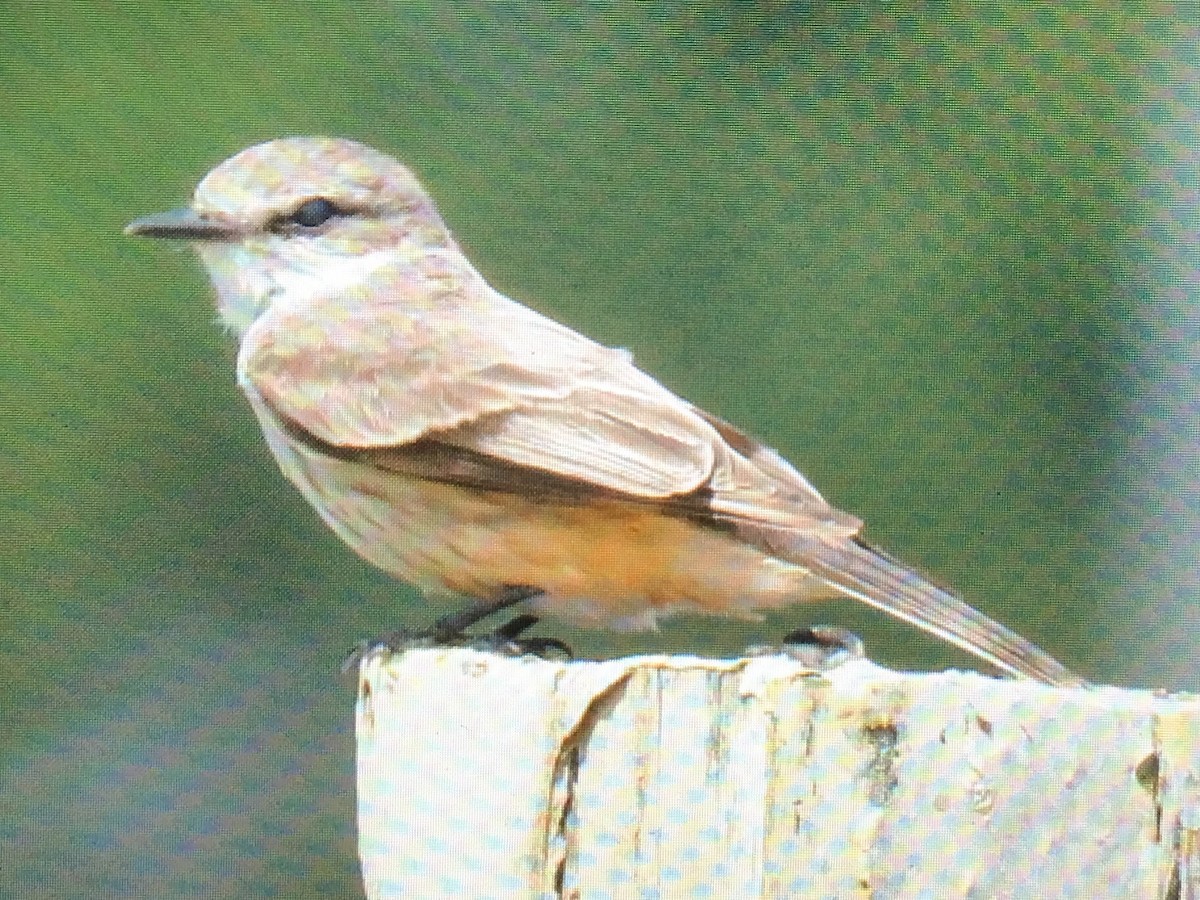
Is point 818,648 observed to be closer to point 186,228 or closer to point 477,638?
point 477,638

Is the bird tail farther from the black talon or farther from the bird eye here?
the bird eye

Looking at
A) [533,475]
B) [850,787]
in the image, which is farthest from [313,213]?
[850,787]

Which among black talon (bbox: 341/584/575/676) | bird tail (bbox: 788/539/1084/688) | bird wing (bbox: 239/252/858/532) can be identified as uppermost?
bird wing (bbox: 239/252/858/532)

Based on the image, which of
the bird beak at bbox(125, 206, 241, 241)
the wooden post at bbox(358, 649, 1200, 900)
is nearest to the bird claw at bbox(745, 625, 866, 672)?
the wooden post at bbox(358, 649, 1200, 900)

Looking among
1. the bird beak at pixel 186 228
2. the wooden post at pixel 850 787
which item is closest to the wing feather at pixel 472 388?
the bird beak at pixel 186 228

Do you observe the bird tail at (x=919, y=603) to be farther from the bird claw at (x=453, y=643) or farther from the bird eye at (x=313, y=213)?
the bird eye at (x=313, y=213)

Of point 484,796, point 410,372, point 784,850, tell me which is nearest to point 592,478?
point 410,372

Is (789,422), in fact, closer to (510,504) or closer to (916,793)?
(510,504)
